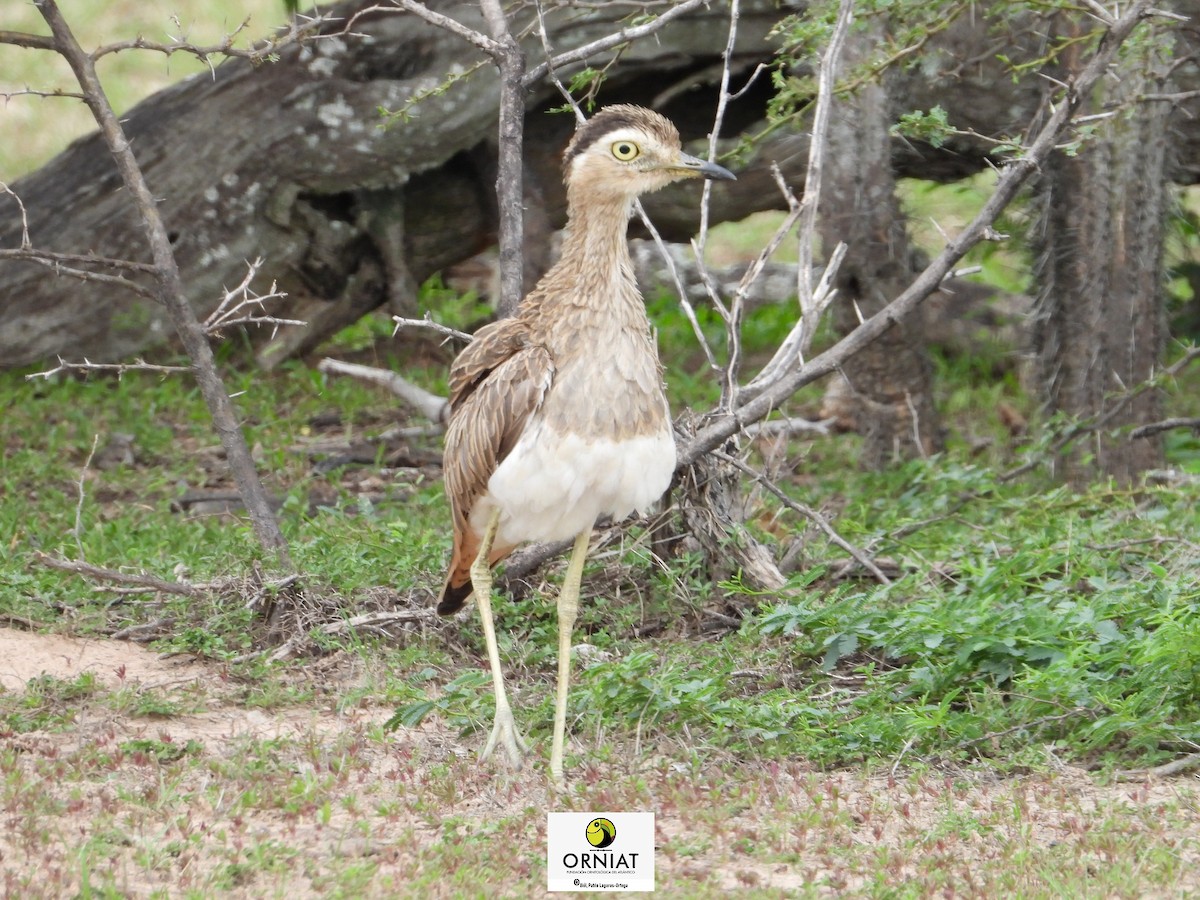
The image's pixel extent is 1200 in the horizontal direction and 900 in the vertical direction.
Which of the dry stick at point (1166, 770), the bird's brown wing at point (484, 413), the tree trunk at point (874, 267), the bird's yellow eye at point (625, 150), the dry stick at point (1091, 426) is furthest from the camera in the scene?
the tree trunk at point (874, 267)

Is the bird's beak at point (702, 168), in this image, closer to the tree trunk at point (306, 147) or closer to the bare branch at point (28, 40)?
the bare branch at point (28, 40)

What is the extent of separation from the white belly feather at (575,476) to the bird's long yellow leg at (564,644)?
218 mm

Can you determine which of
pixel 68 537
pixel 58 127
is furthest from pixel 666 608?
pixel 58 127

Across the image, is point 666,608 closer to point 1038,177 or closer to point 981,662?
point 981,662

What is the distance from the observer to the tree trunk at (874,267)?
24.3 feet

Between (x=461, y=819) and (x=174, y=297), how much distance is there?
2612 millimetres

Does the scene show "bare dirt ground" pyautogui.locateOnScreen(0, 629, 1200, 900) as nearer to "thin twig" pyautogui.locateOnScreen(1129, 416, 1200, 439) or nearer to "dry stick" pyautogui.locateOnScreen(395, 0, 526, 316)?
"dry stick" pyautogui.locateOnScreen(395, 0, 526, 316)

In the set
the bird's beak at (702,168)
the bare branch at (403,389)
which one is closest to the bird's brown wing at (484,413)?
the bird's beak at (702,168)

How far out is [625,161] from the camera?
14.7 feet

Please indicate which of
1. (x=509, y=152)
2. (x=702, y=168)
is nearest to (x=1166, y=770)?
(x=702, y=168)

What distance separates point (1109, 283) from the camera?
7066mm

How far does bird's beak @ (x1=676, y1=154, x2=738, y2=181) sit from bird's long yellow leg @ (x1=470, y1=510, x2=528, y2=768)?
1.21 m

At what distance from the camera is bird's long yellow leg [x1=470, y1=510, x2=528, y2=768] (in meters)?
4.40

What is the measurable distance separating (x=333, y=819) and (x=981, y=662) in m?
2.11
